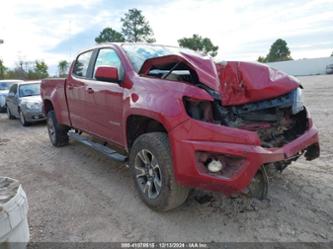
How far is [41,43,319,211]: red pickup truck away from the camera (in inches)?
105

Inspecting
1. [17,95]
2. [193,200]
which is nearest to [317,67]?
[17,95]

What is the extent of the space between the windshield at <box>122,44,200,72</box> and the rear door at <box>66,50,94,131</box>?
0.96 m

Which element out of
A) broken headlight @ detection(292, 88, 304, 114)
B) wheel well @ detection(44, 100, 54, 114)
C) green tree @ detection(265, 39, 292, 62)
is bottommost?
green tree @ detection(265, 39, 292, 62)

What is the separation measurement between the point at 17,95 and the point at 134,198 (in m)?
8.49

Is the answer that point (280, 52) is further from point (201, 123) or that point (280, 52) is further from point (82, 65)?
point (201, 123)

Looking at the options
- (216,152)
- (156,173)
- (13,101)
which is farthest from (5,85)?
(216,152)

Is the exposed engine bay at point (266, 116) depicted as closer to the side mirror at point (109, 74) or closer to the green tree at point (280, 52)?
the side mirror at point (109, 74)

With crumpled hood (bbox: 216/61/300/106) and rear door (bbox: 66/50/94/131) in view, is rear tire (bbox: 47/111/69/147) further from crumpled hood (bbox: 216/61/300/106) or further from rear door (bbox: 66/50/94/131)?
crumpled hood (bbox: 216/61/300/106)

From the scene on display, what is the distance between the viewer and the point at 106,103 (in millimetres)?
4082

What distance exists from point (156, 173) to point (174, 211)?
0.49 m

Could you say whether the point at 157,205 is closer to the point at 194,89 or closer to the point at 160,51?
the point at 194,89

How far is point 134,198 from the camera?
370 centimetres

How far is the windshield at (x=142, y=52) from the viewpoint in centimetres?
384

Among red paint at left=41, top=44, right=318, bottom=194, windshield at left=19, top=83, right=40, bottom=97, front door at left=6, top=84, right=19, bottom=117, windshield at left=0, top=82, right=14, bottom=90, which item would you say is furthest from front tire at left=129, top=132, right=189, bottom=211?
windshield at left=0, top=82, right=14, bottom=90
